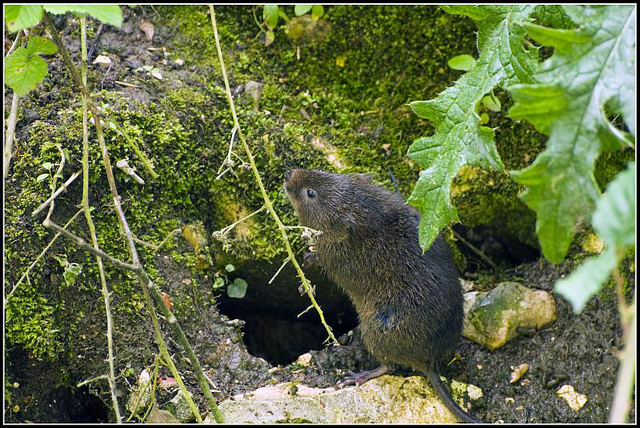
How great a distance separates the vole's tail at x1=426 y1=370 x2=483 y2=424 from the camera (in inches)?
128

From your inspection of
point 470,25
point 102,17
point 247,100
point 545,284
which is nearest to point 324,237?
point 247,100

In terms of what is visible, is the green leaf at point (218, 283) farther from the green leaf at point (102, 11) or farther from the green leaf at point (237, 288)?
the green leaf at point (102, 11)

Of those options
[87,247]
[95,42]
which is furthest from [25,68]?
[95,42]

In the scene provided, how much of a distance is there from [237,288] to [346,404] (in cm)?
113

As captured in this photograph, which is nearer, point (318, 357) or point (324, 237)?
point (318, 357)

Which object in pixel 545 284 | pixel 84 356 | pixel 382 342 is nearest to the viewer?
pixel 84 356

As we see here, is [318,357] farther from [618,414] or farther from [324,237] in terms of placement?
[618,414]

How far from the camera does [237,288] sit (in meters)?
4.05

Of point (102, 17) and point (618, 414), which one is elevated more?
point (102, 17)

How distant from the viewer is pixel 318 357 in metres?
3.78

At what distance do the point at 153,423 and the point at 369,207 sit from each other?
1779 millimetres

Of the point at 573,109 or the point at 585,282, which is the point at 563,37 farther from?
the point at 585,282

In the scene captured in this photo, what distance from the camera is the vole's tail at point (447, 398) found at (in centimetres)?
326

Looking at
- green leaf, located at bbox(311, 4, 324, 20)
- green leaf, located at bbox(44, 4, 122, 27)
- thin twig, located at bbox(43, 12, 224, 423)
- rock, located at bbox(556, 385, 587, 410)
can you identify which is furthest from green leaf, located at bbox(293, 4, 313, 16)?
rock, located at bbox(556, 385, 587, 410)
